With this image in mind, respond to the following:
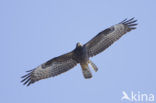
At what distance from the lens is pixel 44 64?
11000 mm

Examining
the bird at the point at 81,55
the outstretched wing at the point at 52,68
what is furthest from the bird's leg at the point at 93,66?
the outstretched wing at the point at 52,68

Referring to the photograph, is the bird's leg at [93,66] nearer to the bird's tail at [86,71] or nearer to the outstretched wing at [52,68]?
the bird's tail at [86,71]

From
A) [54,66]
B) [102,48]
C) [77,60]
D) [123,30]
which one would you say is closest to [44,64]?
[54,66]

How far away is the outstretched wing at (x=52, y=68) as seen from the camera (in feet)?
35.1

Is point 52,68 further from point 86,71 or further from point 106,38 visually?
point 106,38

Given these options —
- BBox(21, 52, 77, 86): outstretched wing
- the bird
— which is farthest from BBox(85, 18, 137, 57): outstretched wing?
BBox(21, 52, 77, 86): outstretched wing

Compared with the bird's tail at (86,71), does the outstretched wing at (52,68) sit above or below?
above

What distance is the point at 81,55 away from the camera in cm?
1034

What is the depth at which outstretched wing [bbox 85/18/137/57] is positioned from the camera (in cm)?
1059

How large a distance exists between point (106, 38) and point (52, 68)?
2.20 meters

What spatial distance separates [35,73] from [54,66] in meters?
0.73

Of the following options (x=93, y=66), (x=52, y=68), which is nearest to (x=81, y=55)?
(x=93, y=66)

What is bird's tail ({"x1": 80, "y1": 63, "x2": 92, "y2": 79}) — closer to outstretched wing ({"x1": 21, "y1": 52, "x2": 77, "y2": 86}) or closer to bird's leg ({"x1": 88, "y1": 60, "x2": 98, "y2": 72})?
bird's leg ({"x1": 88, "y1": 60, "x2": 98, "y2": 72})

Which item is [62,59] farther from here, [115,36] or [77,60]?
[115,36]
